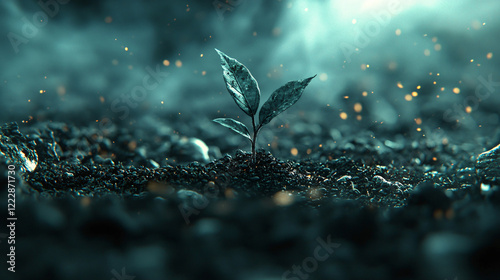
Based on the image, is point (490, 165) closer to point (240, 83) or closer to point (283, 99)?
point (283, 99)

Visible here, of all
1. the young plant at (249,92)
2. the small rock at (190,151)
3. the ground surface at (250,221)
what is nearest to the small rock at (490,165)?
the ground surface at (250,221)

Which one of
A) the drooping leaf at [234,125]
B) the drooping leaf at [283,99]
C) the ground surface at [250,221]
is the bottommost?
the ground surface at [250,221]

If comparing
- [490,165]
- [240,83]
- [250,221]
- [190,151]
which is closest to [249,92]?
[240,83]

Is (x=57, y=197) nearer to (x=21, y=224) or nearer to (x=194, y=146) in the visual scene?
(x=21, y=224)

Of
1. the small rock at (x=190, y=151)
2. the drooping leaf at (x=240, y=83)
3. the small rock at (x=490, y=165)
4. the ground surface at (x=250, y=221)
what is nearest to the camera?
the ground surface at (x=250, y=221)

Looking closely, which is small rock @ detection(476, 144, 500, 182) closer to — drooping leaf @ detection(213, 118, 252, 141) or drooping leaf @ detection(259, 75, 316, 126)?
drooping leaf @ detection(259, 75, 316, 126)

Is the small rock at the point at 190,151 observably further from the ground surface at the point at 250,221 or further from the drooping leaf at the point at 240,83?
the drooping leaf at the point at 240,83

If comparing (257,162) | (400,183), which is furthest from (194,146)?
(400,183)
